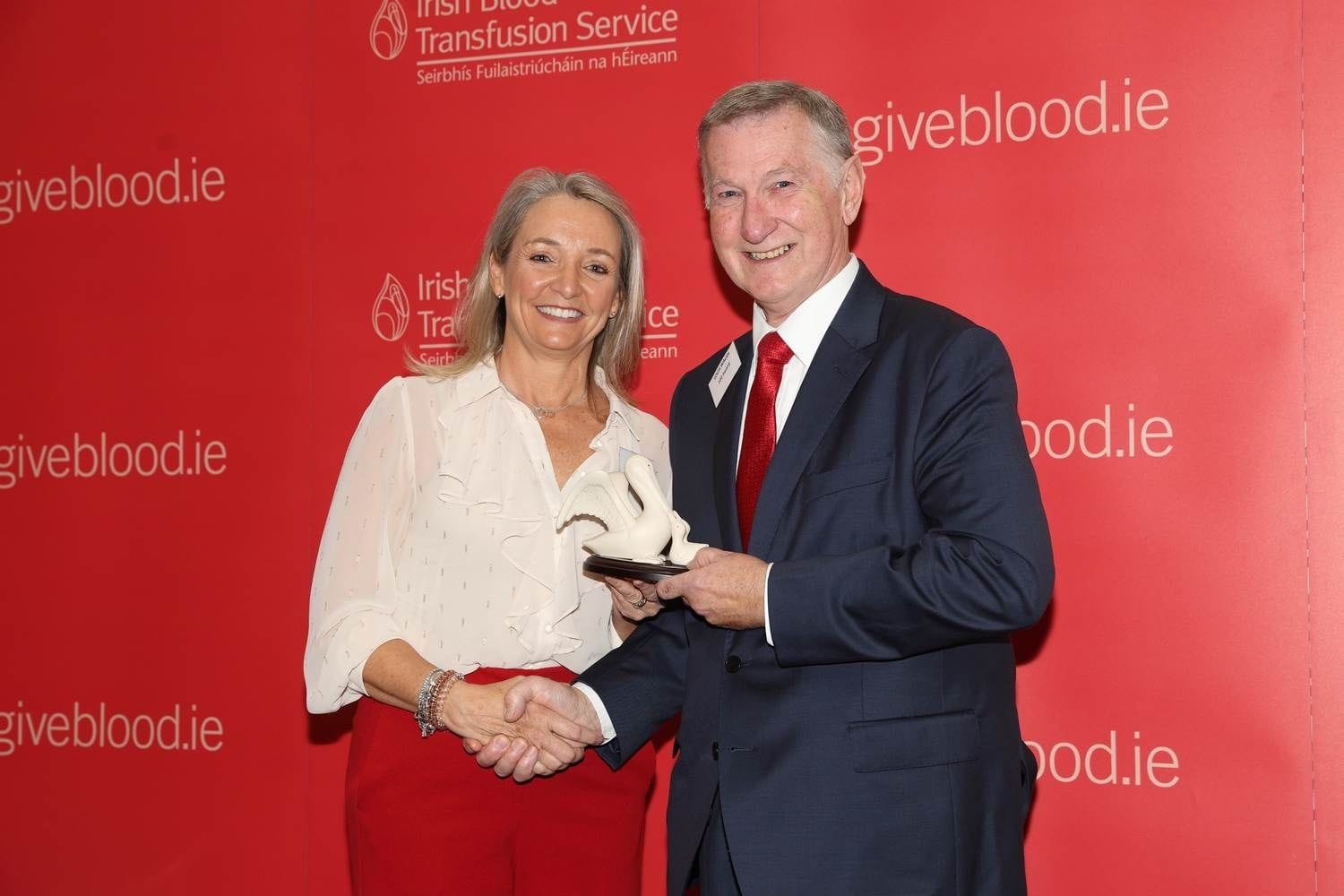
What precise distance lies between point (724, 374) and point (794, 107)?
1.71 ft

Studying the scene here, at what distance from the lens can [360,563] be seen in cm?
244

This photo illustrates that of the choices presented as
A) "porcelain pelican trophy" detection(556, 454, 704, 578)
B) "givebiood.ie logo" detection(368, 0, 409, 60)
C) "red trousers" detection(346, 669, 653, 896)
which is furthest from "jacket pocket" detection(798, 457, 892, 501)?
"givebiood.ie logo" detection(368, 0, 409, 60)

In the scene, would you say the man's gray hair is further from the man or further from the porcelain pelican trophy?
the porcelain pelican trophy

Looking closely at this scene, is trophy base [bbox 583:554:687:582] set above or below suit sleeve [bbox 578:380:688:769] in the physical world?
above

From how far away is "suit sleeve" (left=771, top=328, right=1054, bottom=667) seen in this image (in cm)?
188

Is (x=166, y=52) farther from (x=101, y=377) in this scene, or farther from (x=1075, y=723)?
(x=1075, y=723)

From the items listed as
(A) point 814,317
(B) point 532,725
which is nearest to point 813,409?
(A) point 814,317

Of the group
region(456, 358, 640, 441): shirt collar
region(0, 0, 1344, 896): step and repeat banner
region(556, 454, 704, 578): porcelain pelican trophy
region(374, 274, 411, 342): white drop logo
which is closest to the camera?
region(556, 454, 704, 578): porcelain pelican trophy

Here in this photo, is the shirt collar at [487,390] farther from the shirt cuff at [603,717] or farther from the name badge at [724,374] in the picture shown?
the shirt cuff at [603,717]

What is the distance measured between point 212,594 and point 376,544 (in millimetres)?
1601

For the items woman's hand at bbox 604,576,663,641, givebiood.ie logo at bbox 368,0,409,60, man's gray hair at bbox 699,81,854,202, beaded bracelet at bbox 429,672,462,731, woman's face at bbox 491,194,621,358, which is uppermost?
givebiood.ie logo at bbox 368,0,409,60

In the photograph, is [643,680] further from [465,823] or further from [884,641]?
[884,641]

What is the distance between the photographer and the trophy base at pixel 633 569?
2066mm

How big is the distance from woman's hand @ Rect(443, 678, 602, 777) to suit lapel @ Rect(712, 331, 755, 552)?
1.62 feet
